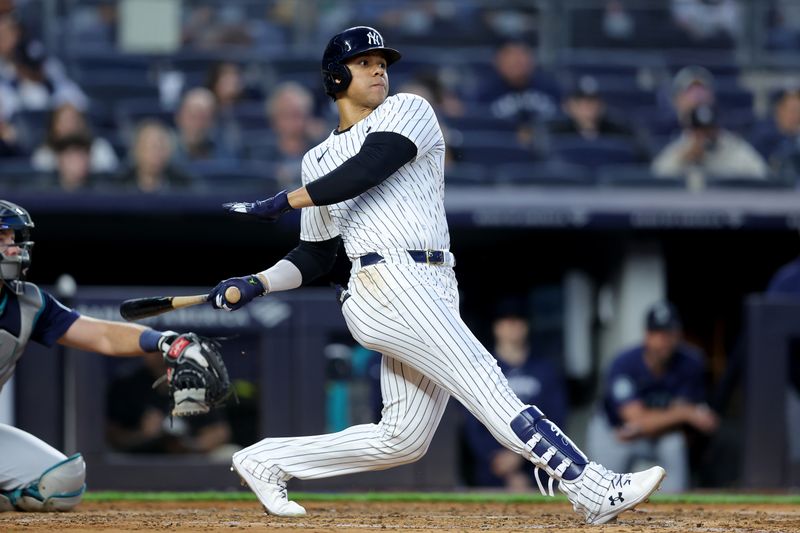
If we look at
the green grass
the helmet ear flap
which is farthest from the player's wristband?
the green grass

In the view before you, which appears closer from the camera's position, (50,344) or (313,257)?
(313,257)

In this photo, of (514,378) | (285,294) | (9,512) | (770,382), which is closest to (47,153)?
(285,294)

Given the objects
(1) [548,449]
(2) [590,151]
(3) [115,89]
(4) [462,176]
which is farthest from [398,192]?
(3) [115,89]

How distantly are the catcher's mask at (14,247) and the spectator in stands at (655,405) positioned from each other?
12.2 feet

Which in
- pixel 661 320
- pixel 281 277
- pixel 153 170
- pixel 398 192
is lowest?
pixel 661 320

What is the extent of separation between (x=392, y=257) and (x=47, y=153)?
15.3 feet

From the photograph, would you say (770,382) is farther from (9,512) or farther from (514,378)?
(9,512)

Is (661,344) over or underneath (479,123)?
underneath

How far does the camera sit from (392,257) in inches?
161

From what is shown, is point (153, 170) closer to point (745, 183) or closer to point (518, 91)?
point (518, 91)

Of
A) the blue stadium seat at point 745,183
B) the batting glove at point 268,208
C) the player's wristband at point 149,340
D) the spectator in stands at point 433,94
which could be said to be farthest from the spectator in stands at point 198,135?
the batting glove at point 268,208

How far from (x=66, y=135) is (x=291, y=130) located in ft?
4.54

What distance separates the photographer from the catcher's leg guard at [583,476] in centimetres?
393

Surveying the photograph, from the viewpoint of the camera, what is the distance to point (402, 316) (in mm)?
4039
